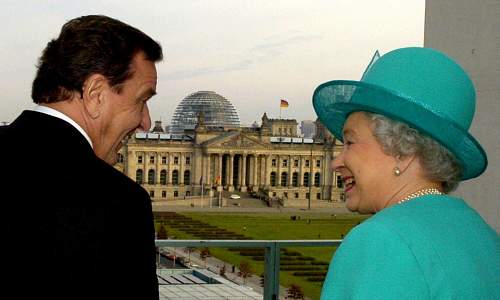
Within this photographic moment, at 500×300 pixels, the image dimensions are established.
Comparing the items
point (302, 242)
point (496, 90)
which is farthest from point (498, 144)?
point (302, 242)

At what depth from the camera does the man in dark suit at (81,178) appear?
1.18 meters

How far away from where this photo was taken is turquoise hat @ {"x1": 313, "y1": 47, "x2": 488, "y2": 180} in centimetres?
129

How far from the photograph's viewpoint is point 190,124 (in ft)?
328

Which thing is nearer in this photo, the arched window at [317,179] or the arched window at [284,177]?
the arched window at [284,177]

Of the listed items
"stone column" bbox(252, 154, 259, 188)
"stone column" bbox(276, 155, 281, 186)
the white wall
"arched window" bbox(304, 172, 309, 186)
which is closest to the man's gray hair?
the white wall

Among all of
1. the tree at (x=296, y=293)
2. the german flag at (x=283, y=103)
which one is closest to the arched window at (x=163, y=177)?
the german flag at (x=283, y=103)

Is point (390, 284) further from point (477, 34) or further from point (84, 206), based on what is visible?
point (477, 34)

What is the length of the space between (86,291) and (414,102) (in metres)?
0.60

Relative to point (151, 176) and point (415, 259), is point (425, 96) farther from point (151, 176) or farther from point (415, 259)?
point (151, 176)

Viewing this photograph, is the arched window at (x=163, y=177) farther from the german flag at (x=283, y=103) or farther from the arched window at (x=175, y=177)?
the german flag at (x=283, y=103)

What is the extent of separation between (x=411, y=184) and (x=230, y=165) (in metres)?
88.9

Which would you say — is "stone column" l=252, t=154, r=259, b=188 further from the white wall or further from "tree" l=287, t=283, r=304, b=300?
the white wall

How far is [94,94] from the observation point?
1.32 m

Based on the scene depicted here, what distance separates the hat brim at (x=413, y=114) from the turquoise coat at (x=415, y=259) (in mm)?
126
